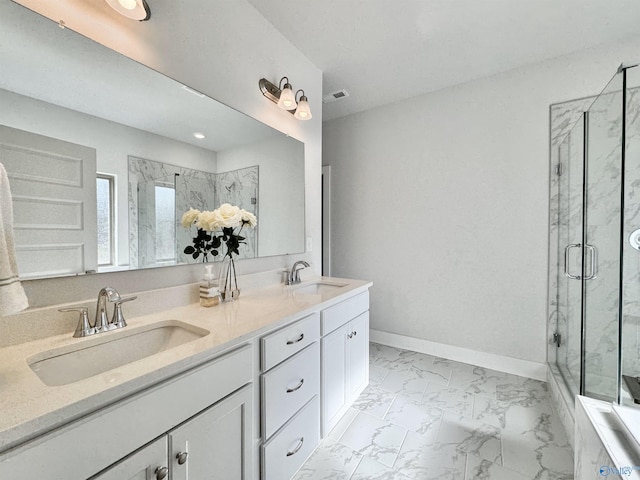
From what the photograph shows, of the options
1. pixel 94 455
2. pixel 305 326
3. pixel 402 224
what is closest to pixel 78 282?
pixel 94 455

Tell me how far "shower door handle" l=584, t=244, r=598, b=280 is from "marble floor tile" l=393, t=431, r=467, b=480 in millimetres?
1315

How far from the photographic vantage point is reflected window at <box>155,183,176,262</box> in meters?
1.28

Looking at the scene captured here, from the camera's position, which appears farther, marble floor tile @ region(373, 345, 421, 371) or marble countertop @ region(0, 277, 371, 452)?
marble floor tile @ region(373, 345, 421, 371)

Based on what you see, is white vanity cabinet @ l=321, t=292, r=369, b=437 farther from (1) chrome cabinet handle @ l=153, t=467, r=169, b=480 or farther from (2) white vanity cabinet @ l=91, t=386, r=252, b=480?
(1) chrome cabinet handle @ l=153, t=467, r=169, b=480

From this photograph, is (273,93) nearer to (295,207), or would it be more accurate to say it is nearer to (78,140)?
(295,207)

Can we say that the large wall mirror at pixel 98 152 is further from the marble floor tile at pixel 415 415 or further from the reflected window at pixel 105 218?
the marble floor tile at pixel 415 415

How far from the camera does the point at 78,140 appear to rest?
1021 millimetres

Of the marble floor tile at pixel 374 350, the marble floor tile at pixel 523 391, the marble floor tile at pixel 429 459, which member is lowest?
the marble floor tile at pixel 374 350

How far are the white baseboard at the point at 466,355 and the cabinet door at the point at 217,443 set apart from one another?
84.5 inches

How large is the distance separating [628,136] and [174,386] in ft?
8.09

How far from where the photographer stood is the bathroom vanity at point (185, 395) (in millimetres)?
579

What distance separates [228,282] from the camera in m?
1.52

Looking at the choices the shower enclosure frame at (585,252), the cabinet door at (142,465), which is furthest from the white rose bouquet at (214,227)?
the shower enclosure frame at (585,252)

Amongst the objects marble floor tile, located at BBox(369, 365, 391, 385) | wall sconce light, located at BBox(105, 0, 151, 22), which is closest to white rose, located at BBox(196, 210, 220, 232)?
wall sconce light, located at BBox(105, 0, 151, 22)
